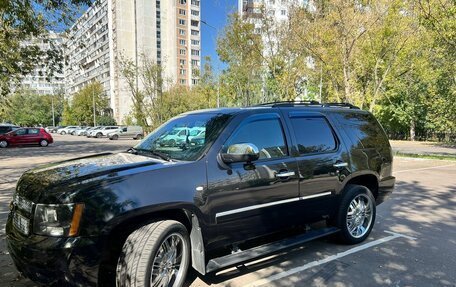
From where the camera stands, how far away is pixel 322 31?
1742 cm

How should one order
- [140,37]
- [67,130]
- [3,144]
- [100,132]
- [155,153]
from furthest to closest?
1. [140,37]
2. [67,130]
3. [100,132]
4. [3,144]
5. [155,153]

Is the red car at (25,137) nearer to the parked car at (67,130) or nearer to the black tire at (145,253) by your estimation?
the black tire at (145,253)

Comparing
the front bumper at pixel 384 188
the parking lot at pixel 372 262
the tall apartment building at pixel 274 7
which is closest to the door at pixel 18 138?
the tall apartment building at pixel 274 7

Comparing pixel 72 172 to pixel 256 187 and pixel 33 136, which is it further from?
pixel 33 136

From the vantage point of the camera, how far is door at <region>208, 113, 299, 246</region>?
11.8ft

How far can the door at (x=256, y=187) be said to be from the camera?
3607mm

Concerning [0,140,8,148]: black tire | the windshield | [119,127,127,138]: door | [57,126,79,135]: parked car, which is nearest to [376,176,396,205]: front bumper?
the windshield

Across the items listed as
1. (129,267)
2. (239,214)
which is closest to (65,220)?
(129,267)

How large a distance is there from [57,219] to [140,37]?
324ft

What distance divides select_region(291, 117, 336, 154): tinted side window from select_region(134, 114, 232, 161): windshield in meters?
1.04

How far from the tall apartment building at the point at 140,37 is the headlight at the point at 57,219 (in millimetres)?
85701

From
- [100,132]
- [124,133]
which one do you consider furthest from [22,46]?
[100,132]

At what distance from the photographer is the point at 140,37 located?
9444cm

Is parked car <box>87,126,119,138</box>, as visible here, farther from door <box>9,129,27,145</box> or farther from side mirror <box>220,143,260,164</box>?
side mirror <box>220,143,260,164</box>
